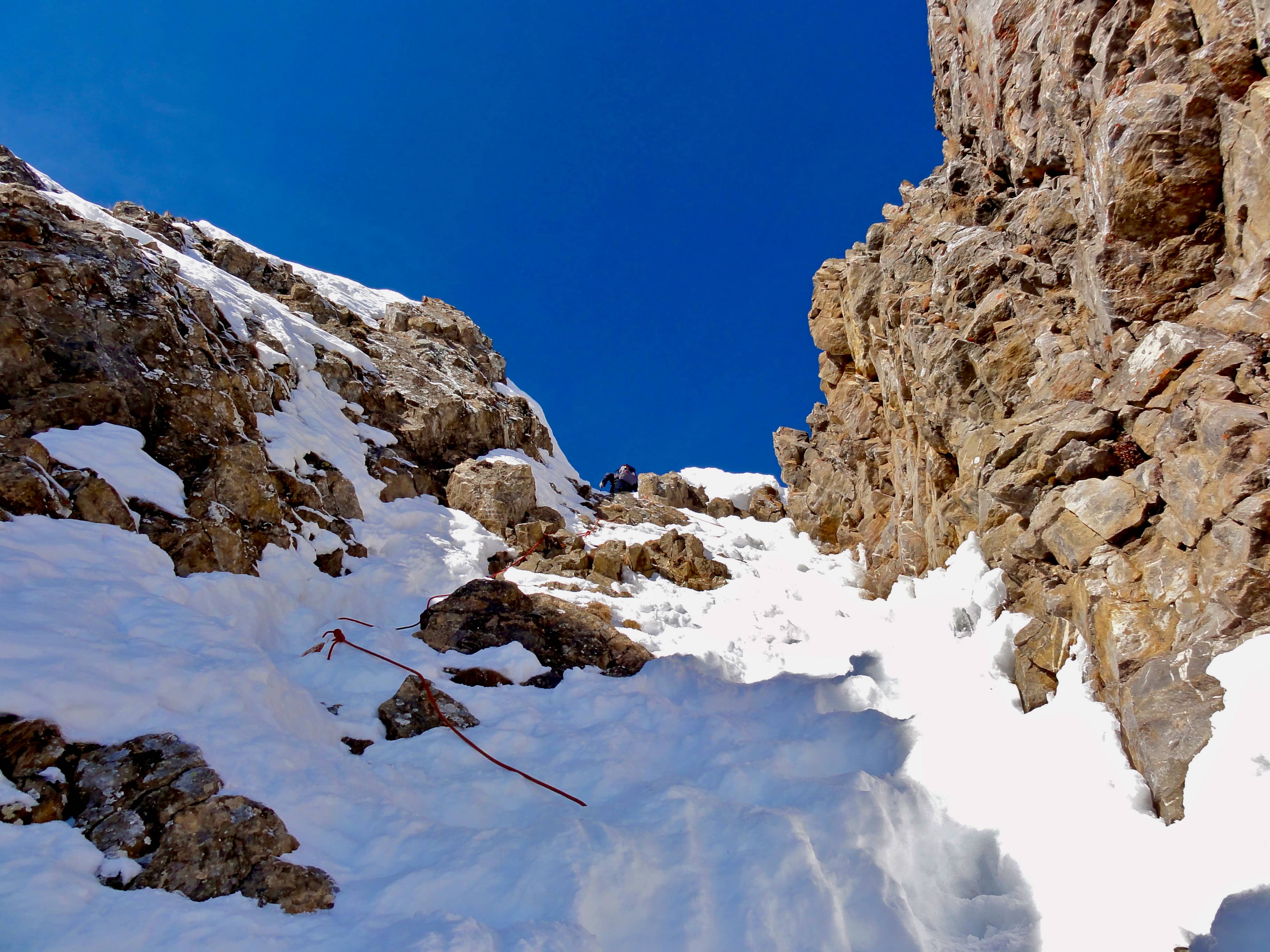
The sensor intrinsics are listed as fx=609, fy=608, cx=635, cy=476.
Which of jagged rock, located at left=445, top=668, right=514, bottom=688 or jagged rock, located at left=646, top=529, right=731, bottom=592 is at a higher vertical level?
jagged rock, located at left=646, top=529, right=731, bottom=592

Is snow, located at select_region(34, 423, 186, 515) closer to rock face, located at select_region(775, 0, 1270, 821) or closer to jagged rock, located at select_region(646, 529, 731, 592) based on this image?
jagged rock, located at select_region(646, 529, 731, 592)

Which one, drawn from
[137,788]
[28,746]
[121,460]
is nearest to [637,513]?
[121,460]

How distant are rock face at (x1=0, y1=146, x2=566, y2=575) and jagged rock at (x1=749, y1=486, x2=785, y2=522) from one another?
14360mm

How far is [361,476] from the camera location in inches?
568

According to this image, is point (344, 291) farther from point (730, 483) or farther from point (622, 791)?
point (622, 791)

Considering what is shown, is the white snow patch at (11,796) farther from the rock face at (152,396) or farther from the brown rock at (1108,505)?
the brown rock at (1108,505)

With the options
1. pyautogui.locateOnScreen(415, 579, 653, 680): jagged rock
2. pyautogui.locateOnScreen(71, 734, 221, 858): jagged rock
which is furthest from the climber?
pyautogui.locateOnScreen(71, 734, 221, 858): jagged rock

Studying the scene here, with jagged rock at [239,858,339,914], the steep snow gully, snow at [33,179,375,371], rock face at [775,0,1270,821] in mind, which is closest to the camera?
Result: the steep snow gully

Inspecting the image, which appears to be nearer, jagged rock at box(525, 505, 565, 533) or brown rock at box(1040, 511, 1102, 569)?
brown rock at box(1040, 511, 1102, 569)

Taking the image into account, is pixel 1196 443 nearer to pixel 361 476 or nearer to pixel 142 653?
pixel 142 653

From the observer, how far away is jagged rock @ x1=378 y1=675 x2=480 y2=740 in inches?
272

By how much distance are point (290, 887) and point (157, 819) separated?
1.10 m

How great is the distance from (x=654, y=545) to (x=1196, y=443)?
11.4m

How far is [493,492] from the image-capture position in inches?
642
